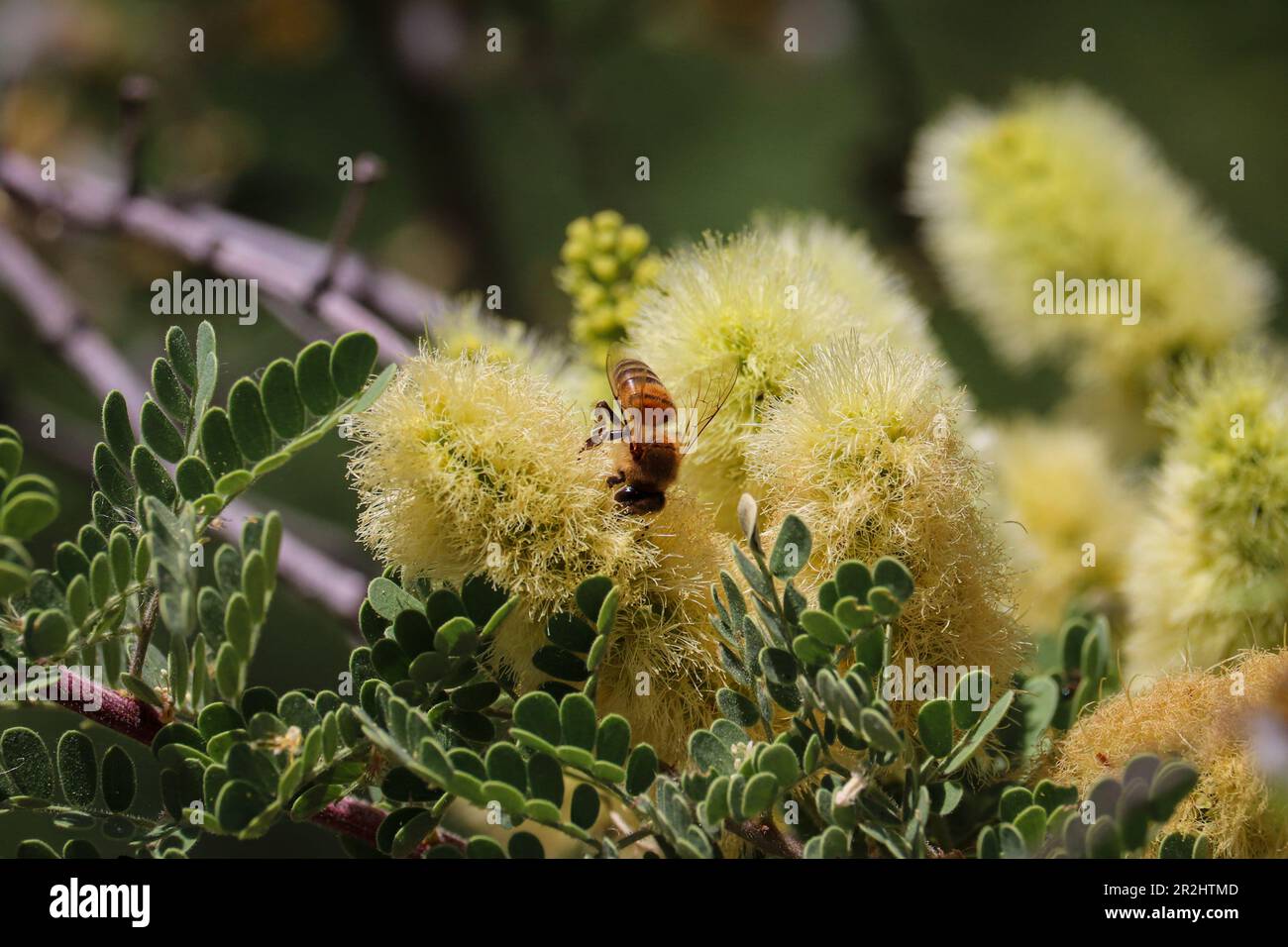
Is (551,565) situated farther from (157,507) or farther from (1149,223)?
(1149,223)

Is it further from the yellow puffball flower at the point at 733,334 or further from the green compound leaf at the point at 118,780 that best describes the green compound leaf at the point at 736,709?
the green compound leaf at the point at 118,780

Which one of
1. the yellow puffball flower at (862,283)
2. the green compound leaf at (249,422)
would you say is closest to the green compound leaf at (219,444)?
the green compound leaf at (249,422)

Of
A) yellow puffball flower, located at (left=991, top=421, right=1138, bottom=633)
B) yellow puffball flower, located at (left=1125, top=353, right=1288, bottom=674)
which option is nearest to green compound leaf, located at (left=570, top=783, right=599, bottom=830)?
yellow puffball flower, located at (left=1125, top=353, right=1288, bottom=674)

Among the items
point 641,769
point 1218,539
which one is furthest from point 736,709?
point 1218,539

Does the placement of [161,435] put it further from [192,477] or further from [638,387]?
[638,387]

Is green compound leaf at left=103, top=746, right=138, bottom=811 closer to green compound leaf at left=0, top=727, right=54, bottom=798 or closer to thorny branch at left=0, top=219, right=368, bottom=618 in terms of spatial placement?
green compound leaf at left=0, top=727, right=54, bottom=798
